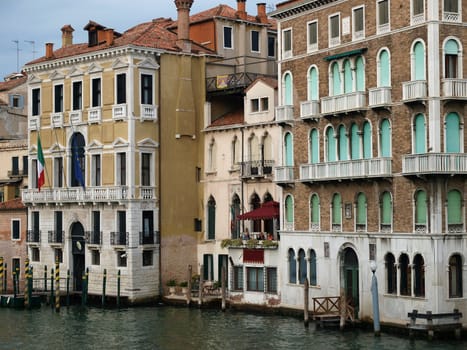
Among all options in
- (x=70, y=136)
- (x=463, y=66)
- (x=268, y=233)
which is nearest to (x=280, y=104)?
(x=268, y=233)

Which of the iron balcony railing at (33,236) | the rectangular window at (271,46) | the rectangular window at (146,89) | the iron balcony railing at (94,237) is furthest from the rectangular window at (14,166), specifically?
the rectangular window at (271,46)

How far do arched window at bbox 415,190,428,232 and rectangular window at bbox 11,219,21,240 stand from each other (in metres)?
26.3

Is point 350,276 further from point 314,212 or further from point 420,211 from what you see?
point 420,211

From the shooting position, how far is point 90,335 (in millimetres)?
40094

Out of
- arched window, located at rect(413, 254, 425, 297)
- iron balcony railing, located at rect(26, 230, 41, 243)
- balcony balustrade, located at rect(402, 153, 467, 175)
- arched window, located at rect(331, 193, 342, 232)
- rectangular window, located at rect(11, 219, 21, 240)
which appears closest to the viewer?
balcony balustrade, located at rect(402, 153, 467, 175)

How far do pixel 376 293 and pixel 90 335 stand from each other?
35.4 feet

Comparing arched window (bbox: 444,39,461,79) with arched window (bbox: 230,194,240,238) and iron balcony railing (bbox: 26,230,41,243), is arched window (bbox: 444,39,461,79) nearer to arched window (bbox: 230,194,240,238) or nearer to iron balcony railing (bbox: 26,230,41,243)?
arched window (bbox: 230,194,240,238)

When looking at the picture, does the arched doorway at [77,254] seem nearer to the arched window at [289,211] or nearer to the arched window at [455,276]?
the arched window at [289,211]

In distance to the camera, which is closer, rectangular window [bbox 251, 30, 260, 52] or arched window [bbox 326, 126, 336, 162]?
arched window [bbox 326, 126, 336, 162]

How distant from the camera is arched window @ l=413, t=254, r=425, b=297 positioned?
117 feet

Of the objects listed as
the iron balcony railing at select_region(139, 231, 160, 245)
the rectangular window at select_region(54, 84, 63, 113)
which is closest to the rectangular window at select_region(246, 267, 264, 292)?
the iron balcony railing at select_region(139, 231, 160, 245)

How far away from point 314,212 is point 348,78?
5.40 metres

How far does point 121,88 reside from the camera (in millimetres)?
49781

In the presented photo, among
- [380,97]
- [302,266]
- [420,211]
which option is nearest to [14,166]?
[302,266]
